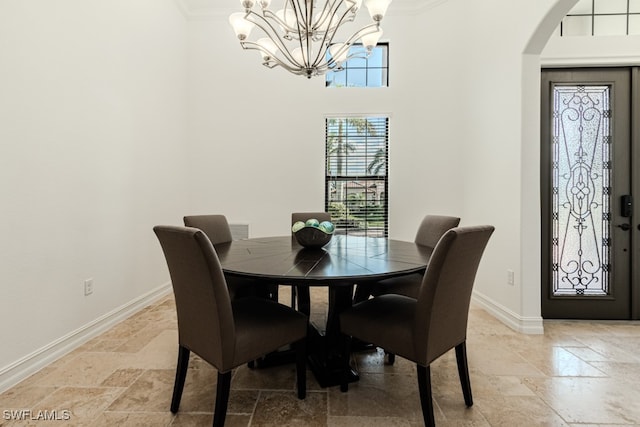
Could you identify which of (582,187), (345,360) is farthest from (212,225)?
(582,187)

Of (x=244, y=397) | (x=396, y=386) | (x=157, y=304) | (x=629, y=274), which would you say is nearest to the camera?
(x=244, y=397)

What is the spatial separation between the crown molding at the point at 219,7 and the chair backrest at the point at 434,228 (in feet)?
9.50

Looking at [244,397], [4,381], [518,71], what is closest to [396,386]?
[244,397]

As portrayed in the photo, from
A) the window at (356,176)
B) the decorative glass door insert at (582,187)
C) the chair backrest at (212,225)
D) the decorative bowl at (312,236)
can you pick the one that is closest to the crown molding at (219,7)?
the window at (356,176)

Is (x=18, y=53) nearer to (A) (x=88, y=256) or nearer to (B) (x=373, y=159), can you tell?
(A) (x=88, y=256)

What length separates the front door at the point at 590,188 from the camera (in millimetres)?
2627

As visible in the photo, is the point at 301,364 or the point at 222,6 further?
the point at 222,6

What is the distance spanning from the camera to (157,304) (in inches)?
122

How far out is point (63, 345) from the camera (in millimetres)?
2057

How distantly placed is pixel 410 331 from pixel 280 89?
3.43 metres

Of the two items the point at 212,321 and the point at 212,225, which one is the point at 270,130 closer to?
the point at 212,225

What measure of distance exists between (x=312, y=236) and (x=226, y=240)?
3.26 feet

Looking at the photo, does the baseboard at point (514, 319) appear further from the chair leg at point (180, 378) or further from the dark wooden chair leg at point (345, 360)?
the chair leg at point (180, 378)

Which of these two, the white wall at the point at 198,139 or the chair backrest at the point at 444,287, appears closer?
the chair backrest at the point at 444,287
